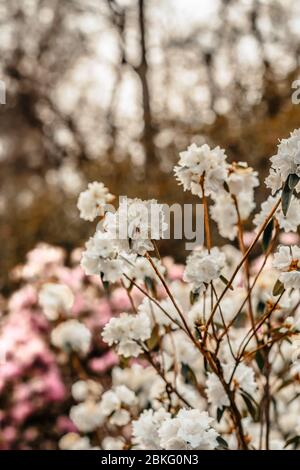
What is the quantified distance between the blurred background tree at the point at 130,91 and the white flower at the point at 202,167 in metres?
2.93

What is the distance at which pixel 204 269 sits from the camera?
108 centimetres

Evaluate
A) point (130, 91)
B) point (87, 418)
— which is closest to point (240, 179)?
point (87, 418)

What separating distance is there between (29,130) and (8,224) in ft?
10.5

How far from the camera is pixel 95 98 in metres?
7.11

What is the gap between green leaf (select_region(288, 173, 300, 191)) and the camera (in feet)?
3.12

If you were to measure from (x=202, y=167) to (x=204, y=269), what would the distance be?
173 millimetres

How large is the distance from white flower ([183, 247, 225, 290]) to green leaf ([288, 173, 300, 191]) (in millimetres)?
198

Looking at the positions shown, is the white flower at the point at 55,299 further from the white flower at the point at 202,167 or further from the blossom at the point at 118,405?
the white flower at the point at 202,167

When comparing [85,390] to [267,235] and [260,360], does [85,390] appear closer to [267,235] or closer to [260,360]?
[260,360]

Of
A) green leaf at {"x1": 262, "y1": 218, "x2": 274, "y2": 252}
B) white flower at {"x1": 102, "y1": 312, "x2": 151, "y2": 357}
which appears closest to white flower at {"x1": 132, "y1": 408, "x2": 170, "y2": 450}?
white flower at {"x1": 102, "y1": 312, "x2": 151, "y2": 357}

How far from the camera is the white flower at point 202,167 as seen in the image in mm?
1099

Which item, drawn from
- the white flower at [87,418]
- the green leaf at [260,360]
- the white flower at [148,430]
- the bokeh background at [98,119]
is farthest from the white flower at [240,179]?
the bokeh background at [98,119]

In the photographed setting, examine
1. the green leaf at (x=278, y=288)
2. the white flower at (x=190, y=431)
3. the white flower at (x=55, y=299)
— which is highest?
the white flower at (x=55, y=299)
